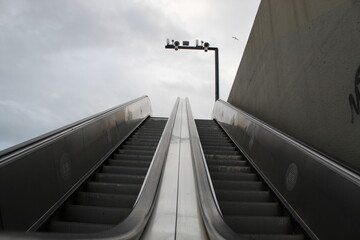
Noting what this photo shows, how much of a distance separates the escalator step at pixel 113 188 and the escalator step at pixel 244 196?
944mm

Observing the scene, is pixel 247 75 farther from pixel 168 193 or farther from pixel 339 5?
pixel 168 193

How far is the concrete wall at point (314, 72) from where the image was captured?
10.3ft

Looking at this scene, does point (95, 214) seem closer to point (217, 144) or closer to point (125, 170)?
point (125, 170)

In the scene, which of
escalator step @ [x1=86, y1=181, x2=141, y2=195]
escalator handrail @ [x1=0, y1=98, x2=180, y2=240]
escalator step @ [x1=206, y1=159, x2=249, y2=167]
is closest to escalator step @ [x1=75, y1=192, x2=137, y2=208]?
escalator step @ [x1=86, y1=181, x2=141, y2=195]

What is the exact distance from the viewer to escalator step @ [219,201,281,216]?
353 centimetres

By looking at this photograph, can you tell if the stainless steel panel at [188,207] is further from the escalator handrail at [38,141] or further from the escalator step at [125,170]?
the escalator handrail at [38,141]

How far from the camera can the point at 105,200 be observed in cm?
364

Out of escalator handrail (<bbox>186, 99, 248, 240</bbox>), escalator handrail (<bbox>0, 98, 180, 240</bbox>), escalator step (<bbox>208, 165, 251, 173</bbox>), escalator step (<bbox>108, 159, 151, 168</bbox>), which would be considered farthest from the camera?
escalator step (<bbox>108, 159, 151, 168</bbox>)

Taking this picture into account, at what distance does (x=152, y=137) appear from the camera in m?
7.21

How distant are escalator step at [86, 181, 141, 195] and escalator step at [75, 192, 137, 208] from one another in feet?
0.99

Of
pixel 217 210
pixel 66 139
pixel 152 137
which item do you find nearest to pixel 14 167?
pixel 66 139

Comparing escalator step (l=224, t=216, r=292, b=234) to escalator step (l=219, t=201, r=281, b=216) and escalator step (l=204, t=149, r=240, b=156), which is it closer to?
escalator step (l=219, t=201, r=281, b=216)

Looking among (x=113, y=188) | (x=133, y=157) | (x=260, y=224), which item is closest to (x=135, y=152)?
(x=133, y=157)

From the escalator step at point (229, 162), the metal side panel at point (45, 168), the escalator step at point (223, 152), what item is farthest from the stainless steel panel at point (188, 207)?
the escalator step at point (223, 152)
